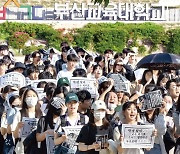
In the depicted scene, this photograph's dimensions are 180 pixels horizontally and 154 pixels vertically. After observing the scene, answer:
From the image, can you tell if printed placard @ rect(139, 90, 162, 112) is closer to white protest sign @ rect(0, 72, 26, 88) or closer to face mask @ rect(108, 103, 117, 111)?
face mask @ rect(108, 103, 117, 111)

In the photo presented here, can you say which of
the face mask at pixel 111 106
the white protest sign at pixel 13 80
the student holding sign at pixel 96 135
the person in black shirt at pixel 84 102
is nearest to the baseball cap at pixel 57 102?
the person in black shirt at pixel 84 102

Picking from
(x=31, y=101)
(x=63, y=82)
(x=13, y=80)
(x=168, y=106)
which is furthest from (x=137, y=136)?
(x=13, y=80)

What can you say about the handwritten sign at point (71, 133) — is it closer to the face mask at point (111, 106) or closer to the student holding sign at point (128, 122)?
the student holding sign at point (128, 122)

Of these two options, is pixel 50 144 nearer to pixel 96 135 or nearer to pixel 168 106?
pixel 96 135

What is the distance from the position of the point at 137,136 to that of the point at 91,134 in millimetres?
504

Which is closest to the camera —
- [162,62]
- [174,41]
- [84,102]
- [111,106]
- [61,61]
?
[84,102]

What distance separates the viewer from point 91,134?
848 cm

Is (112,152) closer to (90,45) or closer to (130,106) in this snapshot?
(130,106)

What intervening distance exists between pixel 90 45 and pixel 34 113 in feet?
62.1

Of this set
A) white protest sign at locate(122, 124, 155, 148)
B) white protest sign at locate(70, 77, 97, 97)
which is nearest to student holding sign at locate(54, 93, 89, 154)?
white protest sign at locate(122, 124, 155, 148)

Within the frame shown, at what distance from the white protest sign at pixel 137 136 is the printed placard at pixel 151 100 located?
3.22 feet

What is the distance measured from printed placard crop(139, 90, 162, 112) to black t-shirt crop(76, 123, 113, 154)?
107 centimetres

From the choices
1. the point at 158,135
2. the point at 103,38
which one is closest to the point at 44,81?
the point at 158,135

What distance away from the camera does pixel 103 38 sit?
93.0 ft
